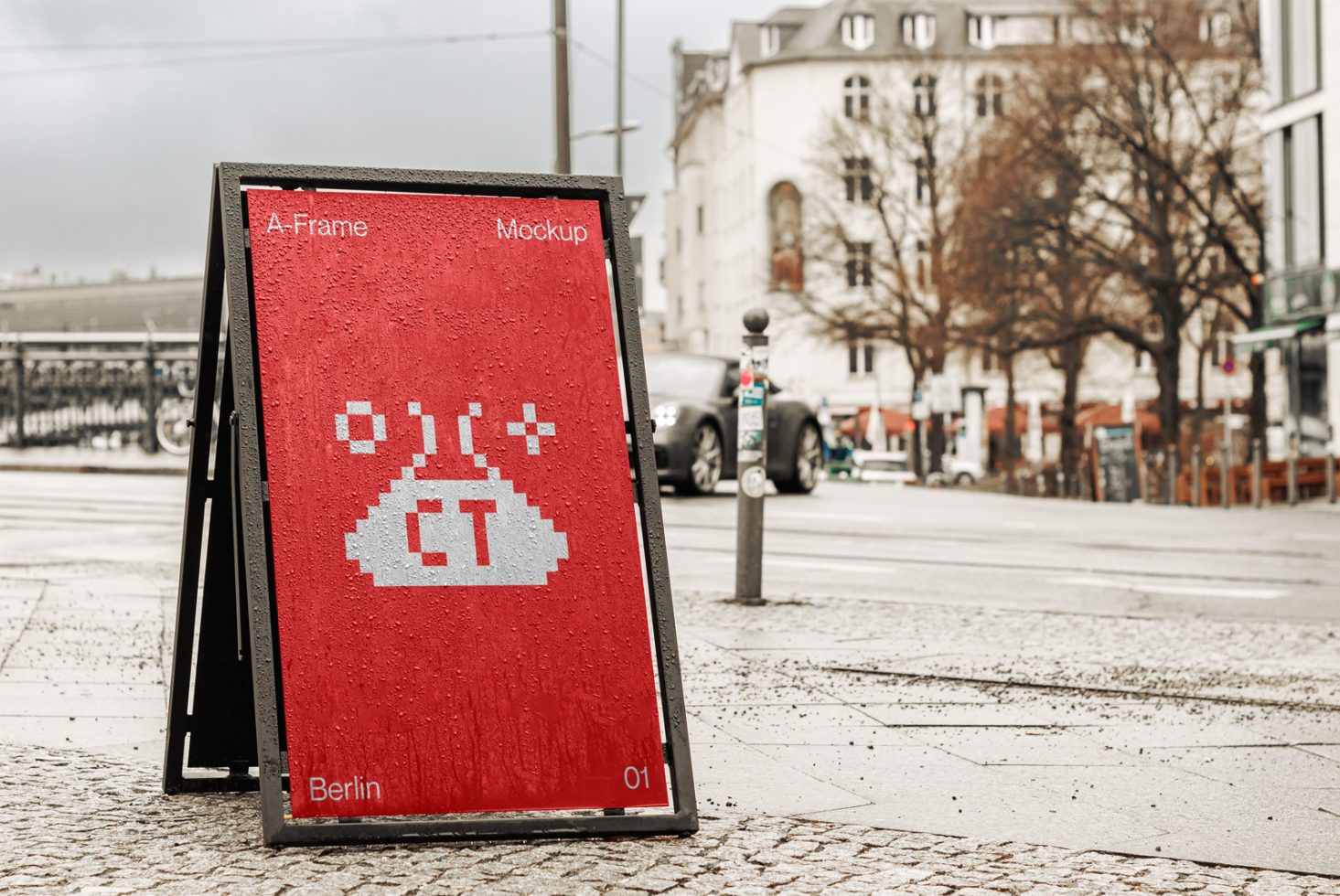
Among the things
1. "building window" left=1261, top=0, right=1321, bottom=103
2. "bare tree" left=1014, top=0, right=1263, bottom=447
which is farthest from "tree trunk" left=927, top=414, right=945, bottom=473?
"building window" left=1261, top=0, right=1321, bottom=103

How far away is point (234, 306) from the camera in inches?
174

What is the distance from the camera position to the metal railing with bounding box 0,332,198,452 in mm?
27891

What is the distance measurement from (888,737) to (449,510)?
224cm

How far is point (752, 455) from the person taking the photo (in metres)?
10.1

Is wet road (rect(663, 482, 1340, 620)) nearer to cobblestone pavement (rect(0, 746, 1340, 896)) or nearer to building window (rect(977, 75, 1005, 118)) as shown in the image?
cobblestone pavement (rect(0, 746, 1340, 896))

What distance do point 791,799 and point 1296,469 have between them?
93.8 feet

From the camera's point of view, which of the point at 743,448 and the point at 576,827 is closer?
the point at 576,827

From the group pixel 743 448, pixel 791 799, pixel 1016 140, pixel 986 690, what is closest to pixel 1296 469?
pixel 1016 140

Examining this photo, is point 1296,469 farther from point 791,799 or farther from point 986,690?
point 791,799

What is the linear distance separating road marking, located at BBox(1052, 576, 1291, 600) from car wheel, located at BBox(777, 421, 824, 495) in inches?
356

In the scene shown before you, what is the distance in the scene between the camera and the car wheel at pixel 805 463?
22000 millimetres

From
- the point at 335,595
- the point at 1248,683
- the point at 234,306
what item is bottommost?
the point at 1248,683

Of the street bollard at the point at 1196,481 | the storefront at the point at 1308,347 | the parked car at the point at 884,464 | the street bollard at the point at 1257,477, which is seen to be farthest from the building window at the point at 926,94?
the street bollard at the point at 1257,477

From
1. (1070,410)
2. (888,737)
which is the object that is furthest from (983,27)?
(888,737)
